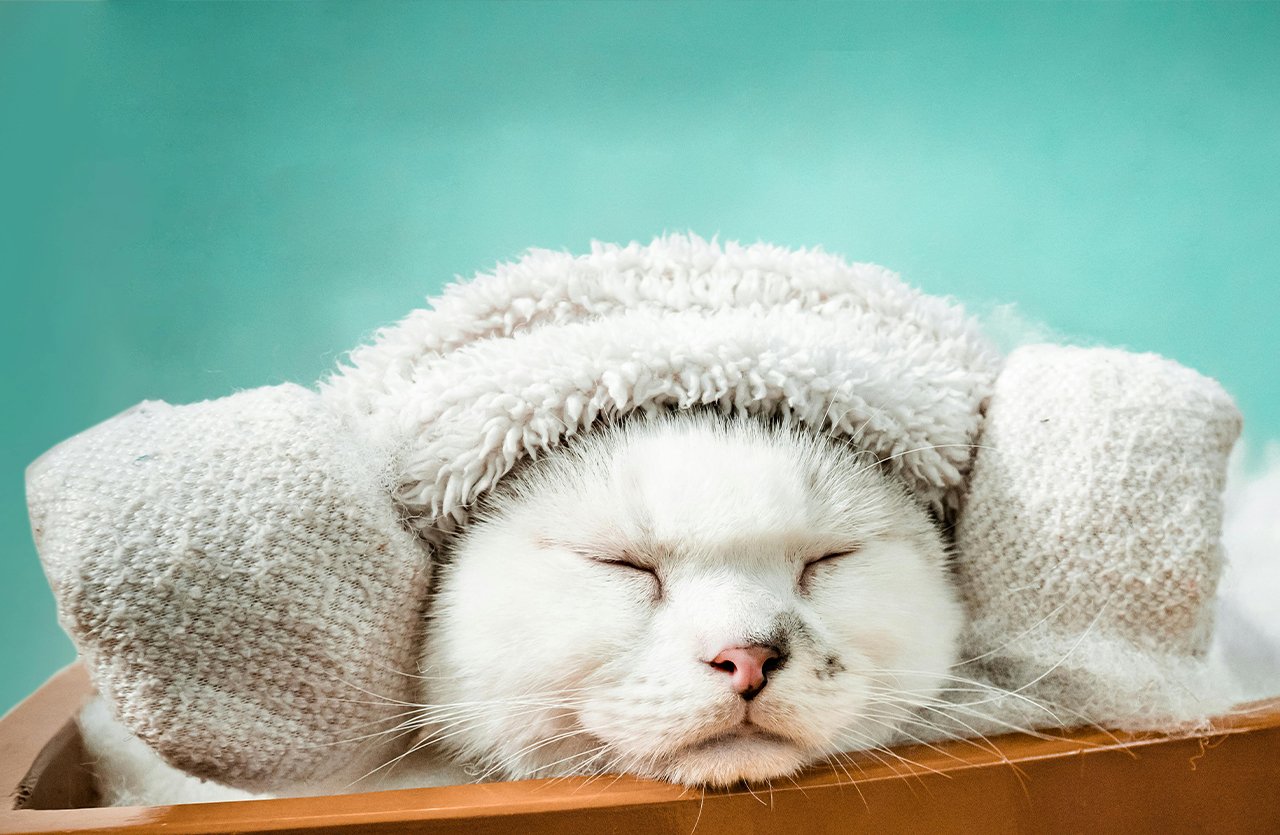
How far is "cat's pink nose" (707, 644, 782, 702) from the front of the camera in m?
0.43

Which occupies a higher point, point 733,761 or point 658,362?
point 658,362

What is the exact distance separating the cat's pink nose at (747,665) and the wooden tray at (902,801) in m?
0.05

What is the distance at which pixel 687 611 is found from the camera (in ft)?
1.51

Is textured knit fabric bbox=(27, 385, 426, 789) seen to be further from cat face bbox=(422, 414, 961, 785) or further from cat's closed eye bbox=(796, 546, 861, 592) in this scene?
cat's closed eye bbox=(796, 546, 861, 592)

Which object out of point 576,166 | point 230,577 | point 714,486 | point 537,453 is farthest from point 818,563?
point 576,166

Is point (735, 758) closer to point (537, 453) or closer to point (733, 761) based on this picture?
point (733, 761)

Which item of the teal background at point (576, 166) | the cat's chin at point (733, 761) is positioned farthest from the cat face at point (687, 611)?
the teal background at point (576, 166)

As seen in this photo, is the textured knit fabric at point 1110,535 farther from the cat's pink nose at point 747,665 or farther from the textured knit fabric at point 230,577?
the textured knit fabric at point 230,577

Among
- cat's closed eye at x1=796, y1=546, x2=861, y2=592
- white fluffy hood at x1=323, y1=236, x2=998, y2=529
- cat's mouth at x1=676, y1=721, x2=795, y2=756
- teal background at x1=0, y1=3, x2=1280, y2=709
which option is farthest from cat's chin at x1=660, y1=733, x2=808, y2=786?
teal background at x1=0, y1=3, x2=1280, y2=709

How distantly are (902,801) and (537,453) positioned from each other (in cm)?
31

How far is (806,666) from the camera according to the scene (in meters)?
0.45

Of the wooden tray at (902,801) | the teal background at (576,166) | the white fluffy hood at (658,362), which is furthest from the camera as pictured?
the teal background at (576,166)

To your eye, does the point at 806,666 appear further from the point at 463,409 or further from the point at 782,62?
the point at 782,62

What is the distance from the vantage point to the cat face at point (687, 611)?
0.44 meters
